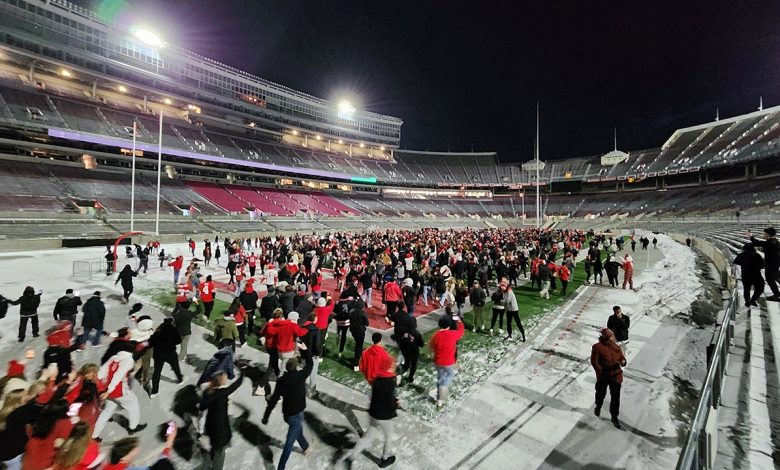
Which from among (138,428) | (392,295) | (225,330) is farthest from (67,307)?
(392,295)

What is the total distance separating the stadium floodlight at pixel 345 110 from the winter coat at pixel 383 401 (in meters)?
77.8

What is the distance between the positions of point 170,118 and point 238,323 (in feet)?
198

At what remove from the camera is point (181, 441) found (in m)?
5.00

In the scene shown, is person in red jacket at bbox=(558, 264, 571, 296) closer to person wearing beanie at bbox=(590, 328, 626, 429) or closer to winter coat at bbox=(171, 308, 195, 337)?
person wearing beanie at bbox=(590, 328, 626, 429)

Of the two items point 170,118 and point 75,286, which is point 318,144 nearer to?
point 170,118

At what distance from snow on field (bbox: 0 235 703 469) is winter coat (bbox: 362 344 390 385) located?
119 cm

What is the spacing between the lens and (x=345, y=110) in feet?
249

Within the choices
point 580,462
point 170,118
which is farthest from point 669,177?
point 170,118

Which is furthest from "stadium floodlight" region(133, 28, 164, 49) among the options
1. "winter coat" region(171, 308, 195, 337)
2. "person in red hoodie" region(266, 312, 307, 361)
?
"person in red hoodie" region(266, 312, 307, 361)

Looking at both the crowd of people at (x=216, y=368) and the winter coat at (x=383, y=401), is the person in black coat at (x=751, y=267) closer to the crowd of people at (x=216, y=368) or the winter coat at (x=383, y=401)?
the crowd of people at (x=216, y=368)

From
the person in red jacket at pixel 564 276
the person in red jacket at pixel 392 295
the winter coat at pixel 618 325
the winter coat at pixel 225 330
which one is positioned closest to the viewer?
the winter coat at pixel 225 330

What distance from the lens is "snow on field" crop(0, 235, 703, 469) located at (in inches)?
185

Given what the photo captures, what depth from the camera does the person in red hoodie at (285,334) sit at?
6.14m

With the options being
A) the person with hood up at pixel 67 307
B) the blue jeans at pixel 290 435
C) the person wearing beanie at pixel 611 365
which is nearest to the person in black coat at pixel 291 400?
the blue jeans at pixel 290 435
